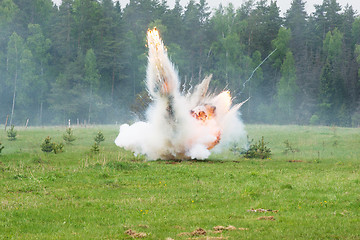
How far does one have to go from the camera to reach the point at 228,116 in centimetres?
3975

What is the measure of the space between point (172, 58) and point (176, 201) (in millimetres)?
69296

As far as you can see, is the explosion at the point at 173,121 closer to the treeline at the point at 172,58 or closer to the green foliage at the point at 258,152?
the green foliage at the point at 258,152

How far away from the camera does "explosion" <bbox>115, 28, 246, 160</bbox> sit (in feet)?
121

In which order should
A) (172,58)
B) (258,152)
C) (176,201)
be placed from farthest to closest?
1. (172,58)
2. (258,152)
3. (176,201)

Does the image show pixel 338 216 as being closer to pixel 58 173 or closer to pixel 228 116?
pixel 58 173

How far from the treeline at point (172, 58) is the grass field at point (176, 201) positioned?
56.2m

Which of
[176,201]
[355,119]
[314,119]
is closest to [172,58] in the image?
[314,119]

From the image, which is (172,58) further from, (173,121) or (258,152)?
(173,121)

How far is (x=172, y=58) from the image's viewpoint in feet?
288

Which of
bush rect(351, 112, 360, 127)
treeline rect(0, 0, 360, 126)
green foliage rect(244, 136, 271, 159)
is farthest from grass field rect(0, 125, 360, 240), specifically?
treeline rect(0, 0, 360, 126)

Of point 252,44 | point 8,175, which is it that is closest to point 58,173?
point 8,175

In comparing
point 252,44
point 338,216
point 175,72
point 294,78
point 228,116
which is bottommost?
point 338,216

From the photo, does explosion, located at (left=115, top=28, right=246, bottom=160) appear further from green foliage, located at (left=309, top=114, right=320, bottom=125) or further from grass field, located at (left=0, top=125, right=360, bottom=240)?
green foliage, located at (left=309, top=114, right=320, bottom=125)

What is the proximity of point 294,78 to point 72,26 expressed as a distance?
146 feet
